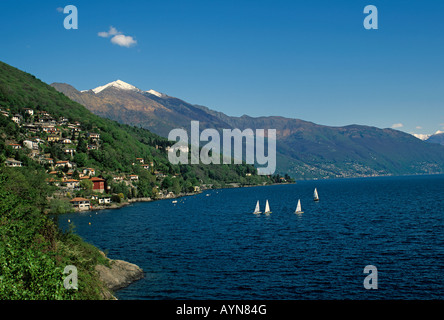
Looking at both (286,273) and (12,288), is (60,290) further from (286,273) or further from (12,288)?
(286,273)

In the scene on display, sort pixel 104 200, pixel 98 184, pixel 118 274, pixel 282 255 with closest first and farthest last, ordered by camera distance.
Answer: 1. pixel 118 274
2. pixel 282 255
3. pixel 104 200
4. pixel 98 184

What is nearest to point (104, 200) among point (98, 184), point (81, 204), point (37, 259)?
point (81, 204)

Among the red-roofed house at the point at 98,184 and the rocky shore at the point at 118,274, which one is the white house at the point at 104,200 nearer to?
the red-roofed house at the point at 98,184

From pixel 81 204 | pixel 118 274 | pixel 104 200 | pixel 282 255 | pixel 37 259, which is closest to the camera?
pixel 37 259

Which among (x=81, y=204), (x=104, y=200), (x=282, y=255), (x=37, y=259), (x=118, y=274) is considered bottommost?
(x=81, y=204)

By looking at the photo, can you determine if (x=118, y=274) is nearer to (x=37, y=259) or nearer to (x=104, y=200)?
(x=37, y=259)

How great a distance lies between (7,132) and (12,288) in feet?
683

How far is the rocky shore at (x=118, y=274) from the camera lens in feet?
154

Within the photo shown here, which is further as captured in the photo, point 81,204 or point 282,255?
point 81,204

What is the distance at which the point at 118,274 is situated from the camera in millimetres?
49500

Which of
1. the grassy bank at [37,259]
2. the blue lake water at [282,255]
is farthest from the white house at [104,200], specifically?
the grassy bank at [37,259]

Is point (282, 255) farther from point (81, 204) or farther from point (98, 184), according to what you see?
point (98, 184)

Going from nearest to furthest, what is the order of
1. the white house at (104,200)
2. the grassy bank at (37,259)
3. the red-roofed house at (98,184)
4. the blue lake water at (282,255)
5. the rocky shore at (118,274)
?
the grassy bank at (37,259) → the blue lake water at (282,255) → the rocky shore at (118,274) → the white house at (104,200) → the red-roofed house at (98,184)

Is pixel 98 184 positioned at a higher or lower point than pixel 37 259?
lower
